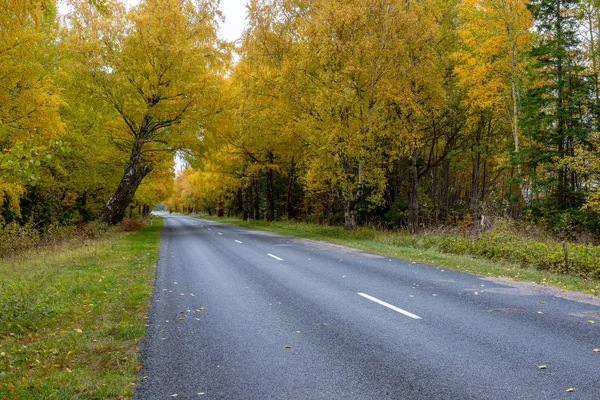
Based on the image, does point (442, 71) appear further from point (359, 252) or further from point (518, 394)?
point (518, 394)

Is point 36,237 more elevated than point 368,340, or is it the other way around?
point 36,237

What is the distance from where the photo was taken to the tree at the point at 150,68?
885 inches

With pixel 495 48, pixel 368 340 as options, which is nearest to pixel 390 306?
pixel 368 340

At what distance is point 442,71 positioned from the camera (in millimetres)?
25562

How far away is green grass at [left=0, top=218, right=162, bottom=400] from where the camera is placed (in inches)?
163

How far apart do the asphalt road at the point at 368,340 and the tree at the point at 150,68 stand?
16462 millimetres

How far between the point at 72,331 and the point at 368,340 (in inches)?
167

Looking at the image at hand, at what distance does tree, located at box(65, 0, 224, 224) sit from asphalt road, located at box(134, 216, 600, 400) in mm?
16462

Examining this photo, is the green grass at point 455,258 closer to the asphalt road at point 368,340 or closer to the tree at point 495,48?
the asphalt road at point 368,340

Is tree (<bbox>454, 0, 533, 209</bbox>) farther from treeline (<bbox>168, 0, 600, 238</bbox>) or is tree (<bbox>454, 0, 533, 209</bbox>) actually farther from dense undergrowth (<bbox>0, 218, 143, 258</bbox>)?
dense undergrowth (<bbox>0, 218, 143, 258</bbox>)

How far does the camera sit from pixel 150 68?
2331cm

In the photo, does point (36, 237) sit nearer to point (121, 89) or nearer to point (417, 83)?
point (121, 89)

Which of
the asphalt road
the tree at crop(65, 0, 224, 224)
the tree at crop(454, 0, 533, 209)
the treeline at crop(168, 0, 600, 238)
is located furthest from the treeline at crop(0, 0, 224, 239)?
the asphalt road

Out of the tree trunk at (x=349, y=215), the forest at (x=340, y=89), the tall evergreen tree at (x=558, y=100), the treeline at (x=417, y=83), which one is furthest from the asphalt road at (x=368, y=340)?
the tall evergreen tree at (x=558, y=100)
